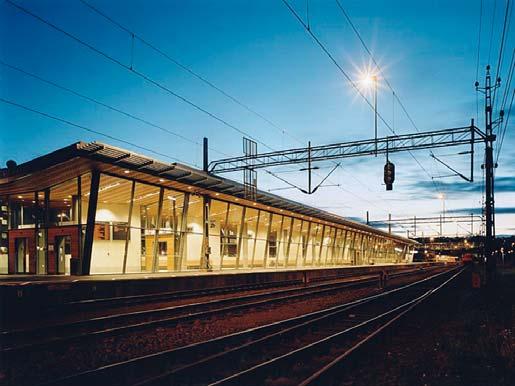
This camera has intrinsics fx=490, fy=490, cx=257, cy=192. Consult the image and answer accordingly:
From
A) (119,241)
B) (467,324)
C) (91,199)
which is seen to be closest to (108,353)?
(467,324)

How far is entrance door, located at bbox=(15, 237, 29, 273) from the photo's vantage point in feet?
79.0

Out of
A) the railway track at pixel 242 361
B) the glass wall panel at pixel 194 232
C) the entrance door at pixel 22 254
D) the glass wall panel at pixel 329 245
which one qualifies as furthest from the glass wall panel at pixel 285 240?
the railway track at pixel 242 361

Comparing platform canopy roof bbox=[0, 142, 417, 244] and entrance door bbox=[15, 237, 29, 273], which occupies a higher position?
platform canopy roof bbox=[0, 142, 417, 244]

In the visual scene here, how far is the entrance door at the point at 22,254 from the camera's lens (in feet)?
79.0

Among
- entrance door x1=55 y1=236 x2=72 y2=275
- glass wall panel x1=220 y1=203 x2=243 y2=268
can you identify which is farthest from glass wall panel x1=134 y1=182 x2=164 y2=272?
glass wall panel x1=220 y1=203 x2=243 y2=268

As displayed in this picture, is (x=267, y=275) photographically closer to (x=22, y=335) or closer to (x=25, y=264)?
(x=25, y=264)

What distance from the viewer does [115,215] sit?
23.2 m

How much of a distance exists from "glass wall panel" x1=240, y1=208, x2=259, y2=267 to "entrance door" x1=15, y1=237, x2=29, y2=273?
13185 mm

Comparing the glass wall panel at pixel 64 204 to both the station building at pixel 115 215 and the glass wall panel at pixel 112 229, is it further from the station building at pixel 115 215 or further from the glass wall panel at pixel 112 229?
the glass wall panel at pixel 112 229

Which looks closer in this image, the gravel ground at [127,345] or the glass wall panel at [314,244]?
Result: the gravel ground at [127,345]

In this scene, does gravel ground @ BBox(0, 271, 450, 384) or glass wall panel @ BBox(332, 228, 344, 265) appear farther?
glass wall panel @ BBox(332, 228, 344, 265)

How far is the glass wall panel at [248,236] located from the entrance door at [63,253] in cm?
1237

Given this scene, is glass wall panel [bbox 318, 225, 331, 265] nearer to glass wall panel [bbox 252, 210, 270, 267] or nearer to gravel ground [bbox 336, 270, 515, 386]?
glass wall panel [bbox 252, 210, 270, 267]

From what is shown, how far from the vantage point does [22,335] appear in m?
11.2
